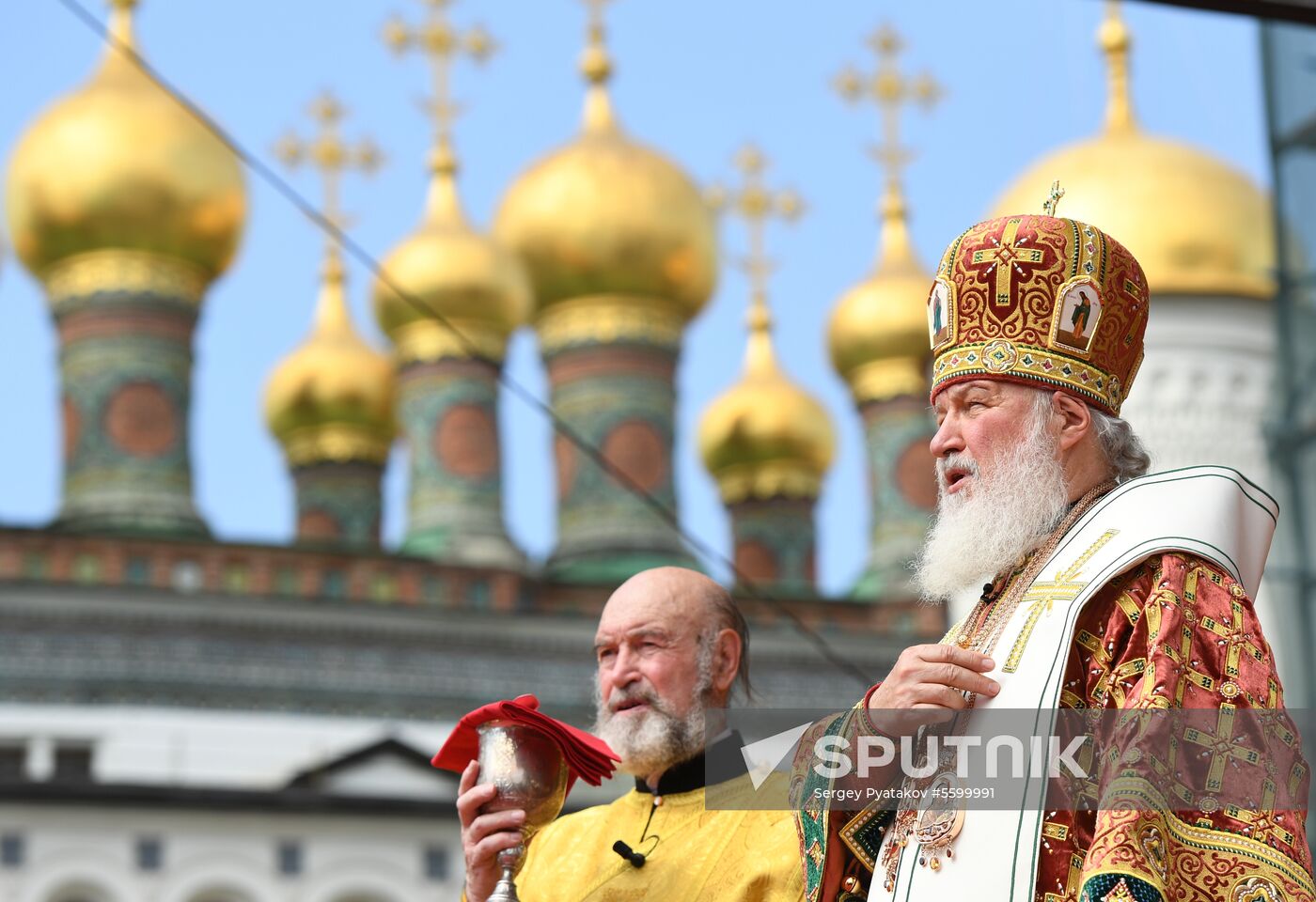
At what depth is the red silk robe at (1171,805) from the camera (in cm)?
312

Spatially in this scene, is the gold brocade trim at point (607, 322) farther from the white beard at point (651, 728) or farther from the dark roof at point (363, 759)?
the white beard at point (651, 728)

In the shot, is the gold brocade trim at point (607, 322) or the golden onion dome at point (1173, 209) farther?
the gold brocade trim at point (607, 322)

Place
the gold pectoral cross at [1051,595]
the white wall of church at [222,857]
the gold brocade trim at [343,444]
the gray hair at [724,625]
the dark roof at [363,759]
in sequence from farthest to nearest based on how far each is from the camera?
the gold brocade trim at [343,444] → the dark roof at [363,759] → the white wall of church at [222,857] → the gray hair at [724,625] → the gold pectoral cross at [1051,595]

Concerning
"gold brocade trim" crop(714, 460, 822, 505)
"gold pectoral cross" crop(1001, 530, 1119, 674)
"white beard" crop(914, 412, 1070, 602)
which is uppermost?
"gold brocade trim" crop(714, 460, 822, 505)

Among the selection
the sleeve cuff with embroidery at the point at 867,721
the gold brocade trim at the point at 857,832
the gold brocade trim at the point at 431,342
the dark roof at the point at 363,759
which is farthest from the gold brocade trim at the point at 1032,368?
the gold brocade trim at the point at 431,342

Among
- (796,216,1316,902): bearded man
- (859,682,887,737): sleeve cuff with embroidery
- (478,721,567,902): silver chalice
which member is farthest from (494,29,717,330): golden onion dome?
(859,682,887,737): sleeve cuff with embroidery

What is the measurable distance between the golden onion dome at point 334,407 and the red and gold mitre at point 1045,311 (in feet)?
77.2

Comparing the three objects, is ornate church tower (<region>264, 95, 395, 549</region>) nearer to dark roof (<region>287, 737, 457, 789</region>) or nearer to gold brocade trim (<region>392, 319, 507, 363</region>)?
gold brocade trim (<region>392, 319, 507, 363</region>)

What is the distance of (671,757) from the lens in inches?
177

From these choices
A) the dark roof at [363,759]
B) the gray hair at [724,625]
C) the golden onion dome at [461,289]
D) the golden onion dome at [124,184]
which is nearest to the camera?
the gray hair at [724,625]

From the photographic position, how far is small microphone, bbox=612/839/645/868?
14.7 ft

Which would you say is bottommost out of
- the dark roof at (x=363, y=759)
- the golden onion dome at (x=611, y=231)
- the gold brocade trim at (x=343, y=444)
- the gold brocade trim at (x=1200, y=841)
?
the gold brocade trim at (x=1200, y=841)

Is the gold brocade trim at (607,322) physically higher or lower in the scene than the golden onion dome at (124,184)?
lower

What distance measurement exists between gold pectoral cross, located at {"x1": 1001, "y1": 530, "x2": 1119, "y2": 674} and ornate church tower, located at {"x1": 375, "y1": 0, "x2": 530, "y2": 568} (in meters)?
19.7
